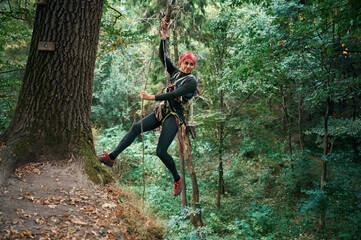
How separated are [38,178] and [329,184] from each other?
7.44 m

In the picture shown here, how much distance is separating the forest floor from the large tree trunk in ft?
0.62

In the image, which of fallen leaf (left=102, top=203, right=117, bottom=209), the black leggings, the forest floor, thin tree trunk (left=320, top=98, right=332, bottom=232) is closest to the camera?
the forest floor

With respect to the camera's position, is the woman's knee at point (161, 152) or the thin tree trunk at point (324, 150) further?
the thin tree trunk at point (324, 150)

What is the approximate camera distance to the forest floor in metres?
2.03

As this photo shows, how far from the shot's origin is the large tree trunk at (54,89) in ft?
8.91

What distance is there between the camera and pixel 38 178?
8.41 ft

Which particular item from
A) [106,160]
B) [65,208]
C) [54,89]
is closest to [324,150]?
[106,160]

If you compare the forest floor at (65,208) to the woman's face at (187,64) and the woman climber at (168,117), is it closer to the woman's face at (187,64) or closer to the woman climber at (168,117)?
the woman climber at (168,117)

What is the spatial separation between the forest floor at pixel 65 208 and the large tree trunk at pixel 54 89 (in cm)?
19

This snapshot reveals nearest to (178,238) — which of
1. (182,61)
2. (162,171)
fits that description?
(182,61)

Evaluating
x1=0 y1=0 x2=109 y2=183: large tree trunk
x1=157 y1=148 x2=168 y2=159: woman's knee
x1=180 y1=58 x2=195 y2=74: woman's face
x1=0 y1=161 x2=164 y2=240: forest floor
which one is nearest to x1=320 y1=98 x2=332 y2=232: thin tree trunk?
x1=180 y1=58 x2=195 y2=74: woman's face

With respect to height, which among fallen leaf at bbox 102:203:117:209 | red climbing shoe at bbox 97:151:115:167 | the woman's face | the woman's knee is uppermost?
the woman's face

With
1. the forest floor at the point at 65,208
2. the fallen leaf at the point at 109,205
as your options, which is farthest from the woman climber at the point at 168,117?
the fallen leaf at the point at 109,205

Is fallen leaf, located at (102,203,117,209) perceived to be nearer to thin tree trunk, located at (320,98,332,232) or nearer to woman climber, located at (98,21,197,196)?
woman climber, located at (98,21,197,196)
